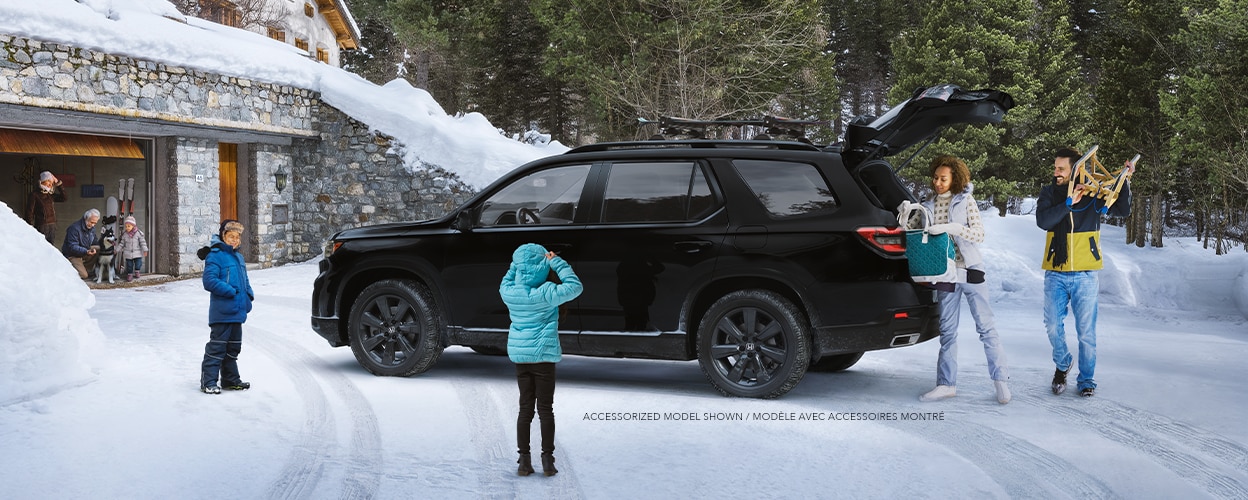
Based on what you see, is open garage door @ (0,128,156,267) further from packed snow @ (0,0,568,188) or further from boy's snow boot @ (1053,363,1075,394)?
boy's snow boot @ (1053,363,1075,394)

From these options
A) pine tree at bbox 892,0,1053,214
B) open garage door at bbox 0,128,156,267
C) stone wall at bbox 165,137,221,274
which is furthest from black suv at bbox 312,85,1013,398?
pine tree at bbox 892,0,1053,214

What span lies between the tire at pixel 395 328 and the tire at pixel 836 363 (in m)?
3.02

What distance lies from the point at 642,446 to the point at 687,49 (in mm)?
18275

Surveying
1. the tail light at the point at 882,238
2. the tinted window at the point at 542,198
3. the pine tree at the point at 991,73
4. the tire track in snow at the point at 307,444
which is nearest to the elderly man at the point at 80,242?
the tire track in snow at the point at 307,444

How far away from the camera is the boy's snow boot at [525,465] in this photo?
4746mm

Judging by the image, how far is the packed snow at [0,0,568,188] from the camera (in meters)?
13.6

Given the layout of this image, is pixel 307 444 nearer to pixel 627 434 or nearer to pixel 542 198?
pixel 627 434

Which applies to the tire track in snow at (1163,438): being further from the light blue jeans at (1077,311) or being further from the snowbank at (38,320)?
the snowbank at (38,320)

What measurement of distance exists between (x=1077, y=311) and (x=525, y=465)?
4087 mm

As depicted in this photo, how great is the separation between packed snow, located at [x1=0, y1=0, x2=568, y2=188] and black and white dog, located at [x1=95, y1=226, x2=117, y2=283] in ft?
10.0

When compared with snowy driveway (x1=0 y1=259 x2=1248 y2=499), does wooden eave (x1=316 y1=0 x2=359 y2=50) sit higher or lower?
higher

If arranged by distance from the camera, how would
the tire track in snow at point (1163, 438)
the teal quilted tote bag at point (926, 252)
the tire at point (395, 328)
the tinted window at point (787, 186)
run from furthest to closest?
1. the tire at point (395, 328)
2. the tinted window at point (787, 186)
3. the teal quilted tote bag at point (926, 252)
4. the tire track in snow at point (1163, 438)

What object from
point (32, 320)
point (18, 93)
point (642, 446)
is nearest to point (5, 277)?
point (32, 320)

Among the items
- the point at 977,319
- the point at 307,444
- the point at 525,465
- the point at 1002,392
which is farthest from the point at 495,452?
the point at 1002,392
